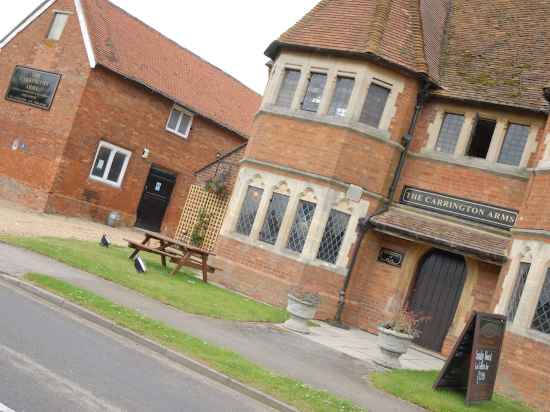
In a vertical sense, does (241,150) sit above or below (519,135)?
below

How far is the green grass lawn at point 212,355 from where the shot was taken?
7.46 meters

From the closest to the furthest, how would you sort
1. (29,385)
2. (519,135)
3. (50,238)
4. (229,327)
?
1. (29,385)
2. (229,327)
3. (519,135)
4. (50,238)

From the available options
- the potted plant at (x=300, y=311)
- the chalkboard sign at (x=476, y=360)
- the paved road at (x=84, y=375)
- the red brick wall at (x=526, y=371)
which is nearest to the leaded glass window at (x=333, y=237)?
the potted plant at (x=300, y=311)

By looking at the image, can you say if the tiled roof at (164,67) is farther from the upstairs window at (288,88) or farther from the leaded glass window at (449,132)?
the leaded glass window at (449,132)

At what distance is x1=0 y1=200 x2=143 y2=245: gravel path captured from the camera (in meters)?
17.0

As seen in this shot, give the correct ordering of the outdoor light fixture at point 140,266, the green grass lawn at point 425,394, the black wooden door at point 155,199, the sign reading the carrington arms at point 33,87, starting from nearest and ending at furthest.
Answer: the green grass lawn at point 425,394, the outdoor light fixture at point 140,266, the sign reading the carrington arms at point 33,87, the black wooden door at point 155,199

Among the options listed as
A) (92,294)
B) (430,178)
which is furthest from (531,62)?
(92,294)

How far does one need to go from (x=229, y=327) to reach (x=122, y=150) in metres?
16.1

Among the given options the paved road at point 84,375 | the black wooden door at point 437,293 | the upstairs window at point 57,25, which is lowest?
the paved road at point 84,375

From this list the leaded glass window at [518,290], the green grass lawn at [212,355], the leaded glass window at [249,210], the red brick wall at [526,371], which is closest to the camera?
the green grass lawn at [212,355]

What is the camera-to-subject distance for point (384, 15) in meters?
16.2

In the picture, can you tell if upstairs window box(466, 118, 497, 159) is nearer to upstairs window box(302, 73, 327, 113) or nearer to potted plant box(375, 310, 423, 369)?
upstairs window box(302, 73, 327, 113)

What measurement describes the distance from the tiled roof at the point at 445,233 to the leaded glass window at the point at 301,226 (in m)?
1.63

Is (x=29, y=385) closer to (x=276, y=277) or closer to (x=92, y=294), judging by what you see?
(x=92, y=294)
